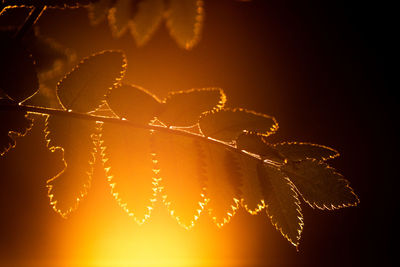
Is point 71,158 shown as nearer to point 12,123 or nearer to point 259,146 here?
point 12,123

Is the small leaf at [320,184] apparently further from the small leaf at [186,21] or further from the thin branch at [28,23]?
the thin branch at [28,23]

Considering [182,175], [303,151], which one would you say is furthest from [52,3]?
[303,151]

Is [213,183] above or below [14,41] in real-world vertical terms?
below

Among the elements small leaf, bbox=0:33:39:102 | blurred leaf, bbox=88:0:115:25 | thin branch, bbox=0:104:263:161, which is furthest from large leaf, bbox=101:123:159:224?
blurred leaf, bbox=88:0:115:25

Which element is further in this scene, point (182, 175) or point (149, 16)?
point (149, 16)

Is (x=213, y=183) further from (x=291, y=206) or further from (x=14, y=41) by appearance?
(x=14, y=41)

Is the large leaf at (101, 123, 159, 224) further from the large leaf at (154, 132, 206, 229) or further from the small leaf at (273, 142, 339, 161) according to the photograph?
the small leaf at (273, 142, 339, 161)

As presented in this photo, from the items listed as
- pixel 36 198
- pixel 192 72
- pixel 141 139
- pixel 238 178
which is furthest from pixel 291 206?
pixel 192 72
